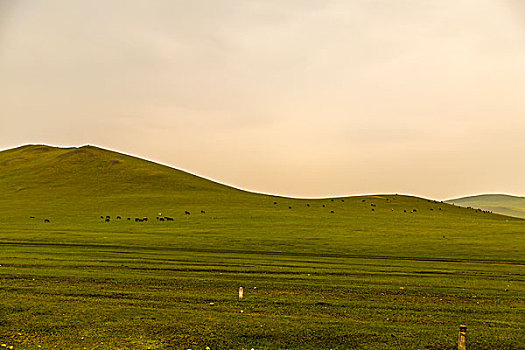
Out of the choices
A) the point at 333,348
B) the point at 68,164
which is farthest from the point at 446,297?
the point at 68,164

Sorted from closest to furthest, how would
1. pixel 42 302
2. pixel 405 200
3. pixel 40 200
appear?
pixel 42 302 < pixel 40 200 < pixel 405 200

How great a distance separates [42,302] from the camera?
57.4 feet

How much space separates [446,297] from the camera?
20.8 m

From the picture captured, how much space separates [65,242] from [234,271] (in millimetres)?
25264

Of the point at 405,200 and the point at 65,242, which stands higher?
the point at 405,200

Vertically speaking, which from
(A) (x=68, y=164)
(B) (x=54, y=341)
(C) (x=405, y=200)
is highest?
(A) (x=68, y=164)

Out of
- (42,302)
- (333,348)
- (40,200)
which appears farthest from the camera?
(40,200)

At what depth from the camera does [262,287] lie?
72.3 feet

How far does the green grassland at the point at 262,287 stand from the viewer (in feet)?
45.2

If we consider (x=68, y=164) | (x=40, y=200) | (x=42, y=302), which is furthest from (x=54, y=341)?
(x=68, y=164)

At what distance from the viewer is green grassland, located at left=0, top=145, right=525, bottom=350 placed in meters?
13.8

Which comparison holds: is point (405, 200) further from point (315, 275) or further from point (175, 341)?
point (175, 341)

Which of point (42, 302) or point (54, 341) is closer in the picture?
point (54, 341)

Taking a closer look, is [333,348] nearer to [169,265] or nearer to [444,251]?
[169,265]
